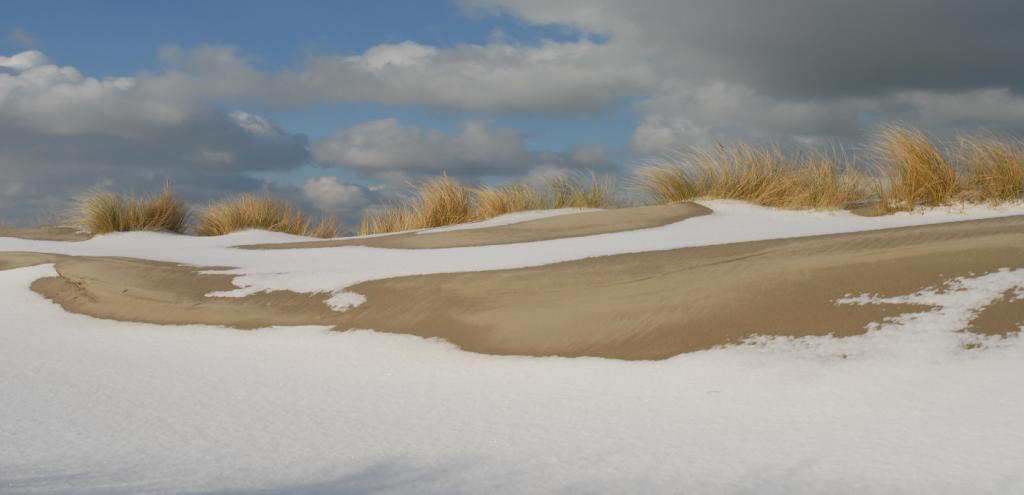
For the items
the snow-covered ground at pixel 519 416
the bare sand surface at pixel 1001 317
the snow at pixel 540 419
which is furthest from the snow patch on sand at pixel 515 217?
the bare sand surface at pixel 1001 317

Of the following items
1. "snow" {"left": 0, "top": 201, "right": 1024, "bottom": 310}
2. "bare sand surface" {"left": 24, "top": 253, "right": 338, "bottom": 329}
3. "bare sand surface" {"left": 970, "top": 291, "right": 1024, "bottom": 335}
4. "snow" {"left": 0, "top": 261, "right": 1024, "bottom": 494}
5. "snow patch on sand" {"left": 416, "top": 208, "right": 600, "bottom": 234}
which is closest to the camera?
"snow" {"left": 0, "top": 261, "right": 1024, "bottom": 494}

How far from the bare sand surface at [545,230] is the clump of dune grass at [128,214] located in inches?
131

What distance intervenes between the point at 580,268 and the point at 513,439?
1753 millimetres

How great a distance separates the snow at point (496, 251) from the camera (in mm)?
4219

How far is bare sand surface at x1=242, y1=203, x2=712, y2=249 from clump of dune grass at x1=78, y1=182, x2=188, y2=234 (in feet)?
10.9

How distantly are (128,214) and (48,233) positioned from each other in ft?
3.13

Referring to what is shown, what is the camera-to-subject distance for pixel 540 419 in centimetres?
229

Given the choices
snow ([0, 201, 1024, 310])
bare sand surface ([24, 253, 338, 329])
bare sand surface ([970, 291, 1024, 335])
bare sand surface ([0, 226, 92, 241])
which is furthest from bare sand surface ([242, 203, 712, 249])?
bare sand surface ([0, 226, 92, 241])

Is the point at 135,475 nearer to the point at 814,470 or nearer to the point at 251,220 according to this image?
the point at 814,470

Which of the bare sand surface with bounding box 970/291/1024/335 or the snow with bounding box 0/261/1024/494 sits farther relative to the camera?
the bare sand surface with bounding box 970/291/1024/335

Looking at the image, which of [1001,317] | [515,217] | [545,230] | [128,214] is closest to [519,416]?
[1001,317]

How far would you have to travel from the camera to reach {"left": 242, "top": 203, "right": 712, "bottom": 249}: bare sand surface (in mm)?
5656

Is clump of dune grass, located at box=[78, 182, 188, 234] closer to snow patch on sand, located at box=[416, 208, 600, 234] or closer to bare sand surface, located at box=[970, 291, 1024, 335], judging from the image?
snow patch on sand, located at box=[416, 208, 600, 234]

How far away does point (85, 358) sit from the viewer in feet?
11.0
